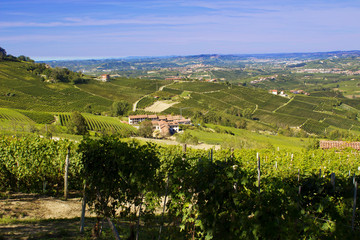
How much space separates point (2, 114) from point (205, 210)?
52.2 metres

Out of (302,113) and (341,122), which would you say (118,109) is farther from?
(341,122)

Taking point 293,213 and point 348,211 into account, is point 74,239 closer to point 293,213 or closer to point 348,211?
point 293,213

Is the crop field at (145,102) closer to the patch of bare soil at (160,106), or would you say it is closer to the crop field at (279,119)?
the patch of bare soil at (160,106)

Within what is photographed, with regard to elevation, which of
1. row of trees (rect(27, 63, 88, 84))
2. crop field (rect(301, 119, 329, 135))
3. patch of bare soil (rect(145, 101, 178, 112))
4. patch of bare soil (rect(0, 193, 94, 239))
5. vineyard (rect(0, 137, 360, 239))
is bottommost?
crop field (rect(301, 119, 329, 135))

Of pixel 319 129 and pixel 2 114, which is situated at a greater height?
pixel 2 114

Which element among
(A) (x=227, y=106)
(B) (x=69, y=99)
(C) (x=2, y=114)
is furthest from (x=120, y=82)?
(C) (x=2, y=114)

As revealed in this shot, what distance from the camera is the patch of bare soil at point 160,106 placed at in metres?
91.1

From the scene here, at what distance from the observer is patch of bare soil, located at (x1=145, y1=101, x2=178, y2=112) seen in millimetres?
91125

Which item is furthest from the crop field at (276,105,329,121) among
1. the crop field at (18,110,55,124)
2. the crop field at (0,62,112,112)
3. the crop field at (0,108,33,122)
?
the crop field at (0,108,33,122)

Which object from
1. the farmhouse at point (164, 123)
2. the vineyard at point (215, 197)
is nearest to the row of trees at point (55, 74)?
the farmhouse at point (164, 123)

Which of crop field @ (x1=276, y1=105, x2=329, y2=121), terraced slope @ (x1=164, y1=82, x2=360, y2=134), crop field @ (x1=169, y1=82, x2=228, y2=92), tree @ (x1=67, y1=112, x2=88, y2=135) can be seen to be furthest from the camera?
crop field @ (x1=169, y1=82, x2=228, y2=92)

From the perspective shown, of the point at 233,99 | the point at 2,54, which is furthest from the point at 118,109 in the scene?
the point at 2,54

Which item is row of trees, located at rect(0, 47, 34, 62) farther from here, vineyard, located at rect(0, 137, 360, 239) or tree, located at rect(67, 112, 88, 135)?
vineyard, located at rect(0, 137, 360, 239)

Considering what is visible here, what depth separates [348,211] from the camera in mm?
5438
